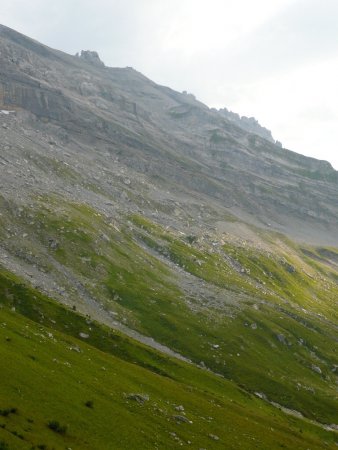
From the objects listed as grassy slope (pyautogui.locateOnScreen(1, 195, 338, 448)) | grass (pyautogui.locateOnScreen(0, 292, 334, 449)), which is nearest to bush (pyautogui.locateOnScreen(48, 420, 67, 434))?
grass (pyautogui.locateOnScreen(0, 292, 334, 449))

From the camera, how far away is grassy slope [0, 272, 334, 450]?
108 feet

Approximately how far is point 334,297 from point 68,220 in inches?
4915

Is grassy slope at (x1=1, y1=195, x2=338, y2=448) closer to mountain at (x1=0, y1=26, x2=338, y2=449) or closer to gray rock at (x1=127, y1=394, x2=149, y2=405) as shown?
mountain at (x1=0, y1=26, x2=338, y2=449)

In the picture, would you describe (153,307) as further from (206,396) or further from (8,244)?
(206,396)

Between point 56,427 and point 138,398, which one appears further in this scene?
point 138,398

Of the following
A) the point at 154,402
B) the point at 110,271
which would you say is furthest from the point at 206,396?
the point at 110,271

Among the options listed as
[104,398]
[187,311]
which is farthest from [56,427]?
[187,311]

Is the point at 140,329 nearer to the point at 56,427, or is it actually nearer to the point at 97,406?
the point at 97,406

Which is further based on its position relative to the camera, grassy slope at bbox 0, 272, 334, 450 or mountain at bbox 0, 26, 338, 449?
mountain at bbox 0, 26, 338, 449

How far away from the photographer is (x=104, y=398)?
4200 centimetres

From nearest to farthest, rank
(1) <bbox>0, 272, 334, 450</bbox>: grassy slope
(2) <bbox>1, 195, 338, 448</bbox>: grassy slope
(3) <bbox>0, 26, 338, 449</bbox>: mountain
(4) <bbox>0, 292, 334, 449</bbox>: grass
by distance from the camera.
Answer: (4) <bbox>0, 292, 334, 449</bbox>: grass → (1) <bbox>0, 272, 334, 450</bbox>: grassy slope → (3) <bbox>0, 26, 338, 449</bbox>: mountain → (2) <bbox>1, 195, 338, 448</bbox>: grassy slope

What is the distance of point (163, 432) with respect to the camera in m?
39.9

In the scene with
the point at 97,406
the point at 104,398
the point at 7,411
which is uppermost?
the point at 7,411

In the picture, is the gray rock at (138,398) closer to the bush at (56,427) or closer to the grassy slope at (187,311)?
the bush at (56,427)
